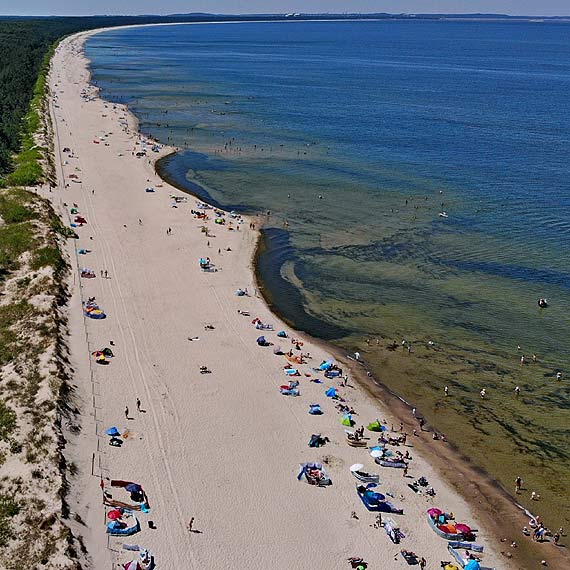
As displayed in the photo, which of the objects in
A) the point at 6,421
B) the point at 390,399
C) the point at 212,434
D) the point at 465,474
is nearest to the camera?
the point at 6,421

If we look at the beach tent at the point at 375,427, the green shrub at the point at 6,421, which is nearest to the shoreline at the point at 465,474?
the beach tent at the point at 375,427

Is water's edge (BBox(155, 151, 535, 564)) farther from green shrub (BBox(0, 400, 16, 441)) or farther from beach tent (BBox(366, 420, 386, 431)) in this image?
green shrub (BBox(0, 400, 16, 441))

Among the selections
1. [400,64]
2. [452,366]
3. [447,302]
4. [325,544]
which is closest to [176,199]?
[447,302]

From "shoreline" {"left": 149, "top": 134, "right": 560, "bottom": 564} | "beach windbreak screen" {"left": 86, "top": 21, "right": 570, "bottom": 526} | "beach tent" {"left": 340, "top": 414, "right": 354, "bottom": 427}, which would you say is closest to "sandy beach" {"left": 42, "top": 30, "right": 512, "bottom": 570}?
"beach tent" {"left": 340, "top": 414, "right": 354, "bottom": 427}

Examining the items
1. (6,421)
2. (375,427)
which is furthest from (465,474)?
(6,421)

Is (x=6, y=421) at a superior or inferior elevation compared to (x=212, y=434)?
superior

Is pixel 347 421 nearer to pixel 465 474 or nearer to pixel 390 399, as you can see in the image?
pixel 390 399

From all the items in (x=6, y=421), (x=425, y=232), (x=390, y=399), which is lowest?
(x=390, y=399)

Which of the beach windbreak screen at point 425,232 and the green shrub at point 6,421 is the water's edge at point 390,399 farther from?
the green shrub at point 6,421
